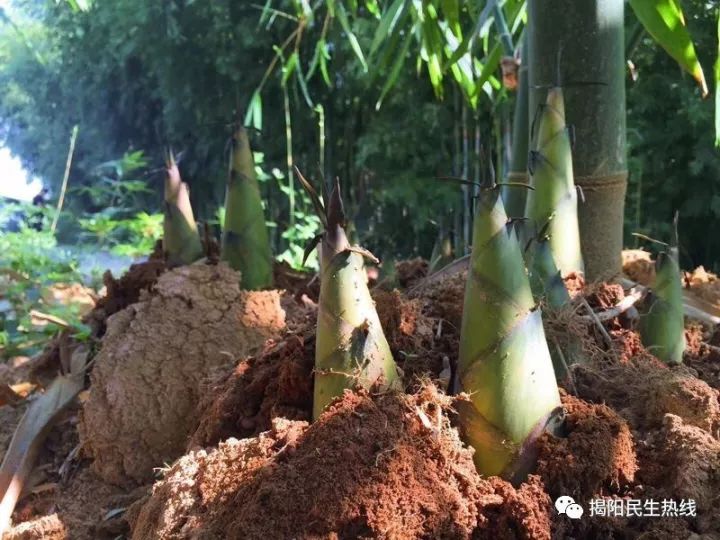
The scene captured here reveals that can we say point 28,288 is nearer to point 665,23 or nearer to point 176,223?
point 176,223

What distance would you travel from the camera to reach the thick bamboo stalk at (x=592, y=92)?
42.7 inches

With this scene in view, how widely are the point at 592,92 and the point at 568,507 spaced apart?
708mm

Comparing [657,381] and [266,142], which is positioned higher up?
[266,142]

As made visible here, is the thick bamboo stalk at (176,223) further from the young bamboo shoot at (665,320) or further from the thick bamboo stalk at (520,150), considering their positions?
the young bamboo shoot at (665,320)

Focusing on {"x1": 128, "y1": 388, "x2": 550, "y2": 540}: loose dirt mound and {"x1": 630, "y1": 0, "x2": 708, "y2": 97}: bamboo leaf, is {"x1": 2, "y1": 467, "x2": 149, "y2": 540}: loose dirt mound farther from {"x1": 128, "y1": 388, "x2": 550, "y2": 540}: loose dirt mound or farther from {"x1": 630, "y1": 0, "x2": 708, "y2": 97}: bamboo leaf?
{"x1": 630, "y1": 0, "x2": 708, "y2": 97}: bamboo leaf

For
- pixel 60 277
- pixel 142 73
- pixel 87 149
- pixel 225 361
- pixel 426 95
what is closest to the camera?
pixel 225 361

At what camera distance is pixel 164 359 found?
107cm

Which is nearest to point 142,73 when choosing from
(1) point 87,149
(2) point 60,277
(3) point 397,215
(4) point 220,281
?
(1) point 87,149

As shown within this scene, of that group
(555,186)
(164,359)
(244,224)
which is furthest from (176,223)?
(555,186)

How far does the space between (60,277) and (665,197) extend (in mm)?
3110

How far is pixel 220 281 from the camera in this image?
121 cm

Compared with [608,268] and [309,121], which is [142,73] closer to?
[309,121]

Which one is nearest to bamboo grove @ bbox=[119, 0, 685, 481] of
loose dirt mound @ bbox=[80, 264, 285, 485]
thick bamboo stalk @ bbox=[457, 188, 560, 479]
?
thick bamboo stalk @ bbox=[457, 188, 560, 479]

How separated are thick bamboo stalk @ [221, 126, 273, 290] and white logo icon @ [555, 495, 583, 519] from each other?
757 mm
